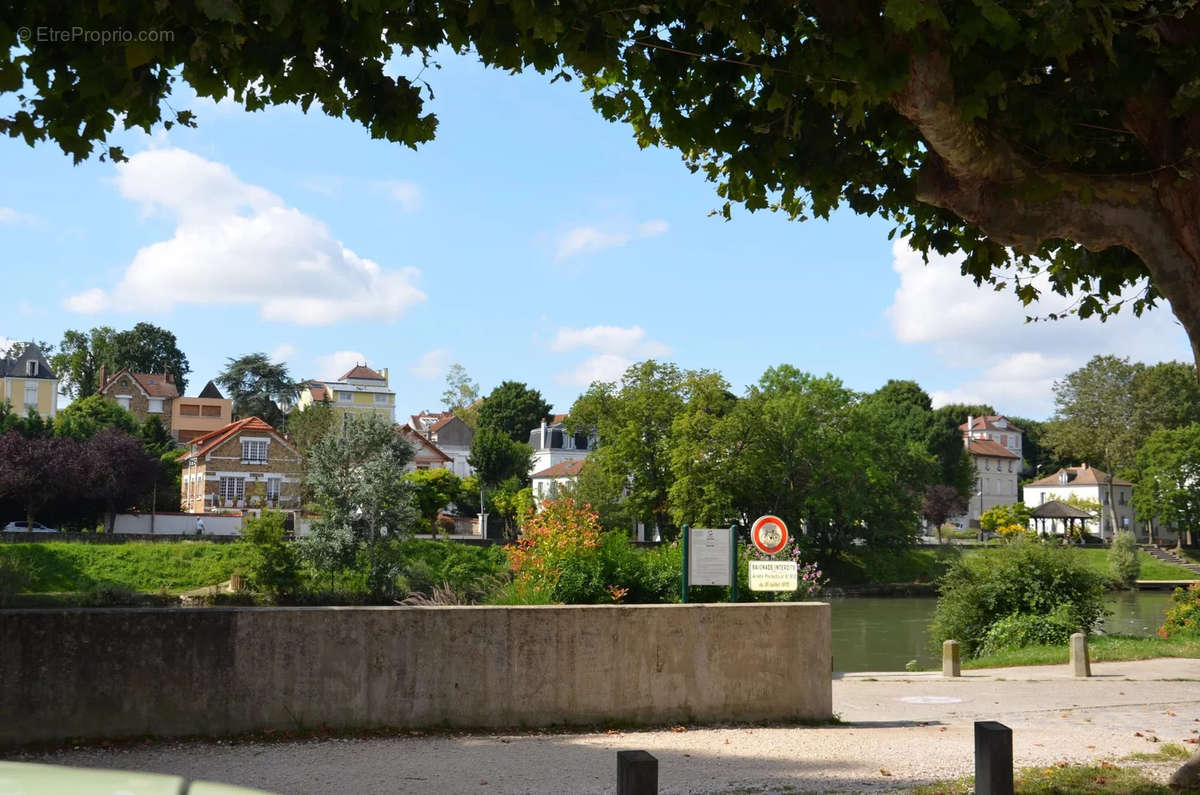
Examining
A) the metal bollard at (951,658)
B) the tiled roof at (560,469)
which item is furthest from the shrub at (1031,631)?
the tiled roof at (560,469)

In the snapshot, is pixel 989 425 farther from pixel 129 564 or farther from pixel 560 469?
pixel 129 564

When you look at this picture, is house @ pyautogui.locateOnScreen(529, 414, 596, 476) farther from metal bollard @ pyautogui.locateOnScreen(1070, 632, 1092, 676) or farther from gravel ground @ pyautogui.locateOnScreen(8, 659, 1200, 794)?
gravel ground @ pyautogui.locateOnScreen(8, 659, 1200, 794)

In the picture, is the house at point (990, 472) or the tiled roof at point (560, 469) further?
the house at point (990, 472)

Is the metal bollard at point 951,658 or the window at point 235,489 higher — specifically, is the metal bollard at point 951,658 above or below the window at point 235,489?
below

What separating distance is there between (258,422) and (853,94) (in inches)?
3175

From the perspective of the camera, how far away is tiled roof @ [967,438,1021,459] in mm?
129750

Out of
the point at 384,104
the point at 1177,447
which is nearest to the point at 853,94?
the point at 384,104

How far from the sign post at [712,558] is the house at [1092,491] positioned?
10130 cm

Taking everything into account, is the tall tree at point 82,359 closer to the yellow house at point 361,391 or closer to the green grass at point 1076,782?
the yellow house at point 361,391

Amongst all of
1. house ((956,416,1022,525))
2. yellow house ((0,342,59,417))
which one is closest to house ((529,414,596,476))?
house ((956,416,1022,525))

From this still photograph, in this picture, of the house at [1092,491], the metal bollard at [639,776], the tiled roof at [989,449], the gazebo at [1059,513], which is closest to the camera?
the metal bollard at [639,776]

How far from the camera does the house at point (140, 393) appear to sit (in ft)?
403

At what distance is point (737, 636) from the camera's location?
1100cm

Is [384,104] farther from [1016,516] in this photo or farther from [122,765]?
[1016,516]
